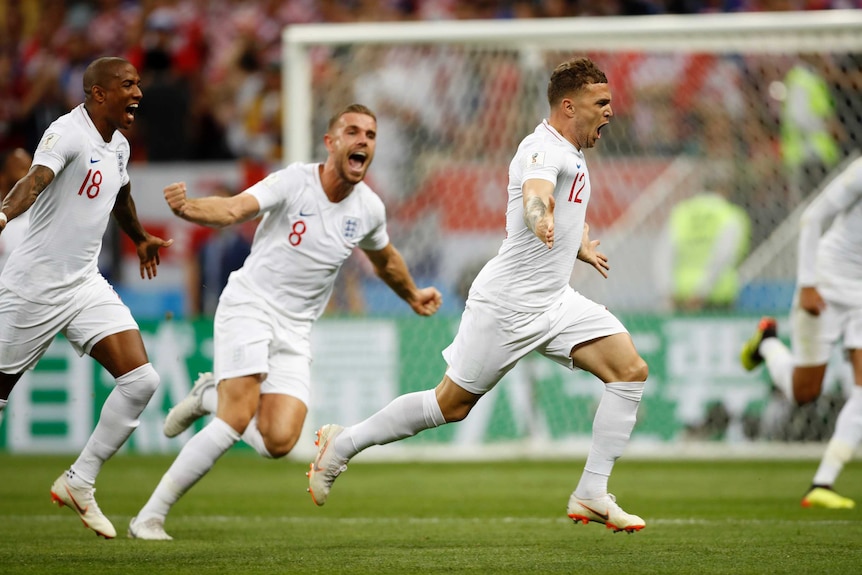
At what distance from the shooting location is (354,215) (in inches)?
320

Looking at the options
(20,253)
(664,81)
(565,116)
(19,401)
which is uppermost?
(664,81)

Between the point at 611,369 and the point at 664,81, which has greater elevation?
the point at 664,81

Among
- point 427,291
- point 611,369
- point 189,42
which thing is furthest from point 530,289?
point 189,42

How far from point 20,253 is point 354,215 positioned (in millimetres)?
2020

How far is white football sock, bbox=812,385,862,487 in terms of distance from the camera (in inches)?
356

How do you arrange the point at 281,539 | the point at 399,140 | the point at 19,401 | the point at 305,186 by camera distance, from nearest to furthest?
the point at 281,539
the point at 305,186
the point at 19,401
the point at 399,140

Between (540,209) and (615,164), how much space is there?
878cm

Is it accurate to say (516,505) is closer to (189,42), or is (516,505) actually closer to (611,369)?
(611,369)

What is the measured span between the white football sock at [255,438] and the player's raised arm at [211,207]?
1266mm

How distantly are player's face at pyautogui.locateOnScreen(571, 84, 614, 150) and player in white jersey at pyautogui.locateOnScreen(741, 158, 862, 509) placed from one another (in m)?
2.81


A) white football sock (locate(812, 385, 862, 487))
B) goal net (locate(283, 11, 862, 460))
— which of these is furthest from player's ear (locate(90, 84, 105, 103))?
goal net (locate(283, 11, 862, 460))

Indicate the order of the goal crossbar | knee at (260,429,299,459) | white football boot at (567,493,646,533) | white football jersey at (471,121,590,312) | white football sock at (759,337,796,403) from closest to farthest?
white football boot at (567,493,646,533)
white football jersey at (471,121,590,312)
knee at (260,429,299,459)
white football sock at (759,337,796,403)
the goal crossbar

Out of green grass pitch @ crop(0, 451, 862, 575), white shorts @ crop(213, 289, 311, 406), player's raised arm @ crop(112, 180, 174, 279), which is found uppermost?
player's raised arm @ crop(112, 180, 174, 279)

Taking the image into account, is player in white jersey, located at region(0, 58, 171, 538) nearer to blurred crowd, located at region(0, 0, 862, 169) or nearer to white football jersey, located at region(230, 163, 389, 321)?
white football jersey, located at region(230, 163, 389, 321)
